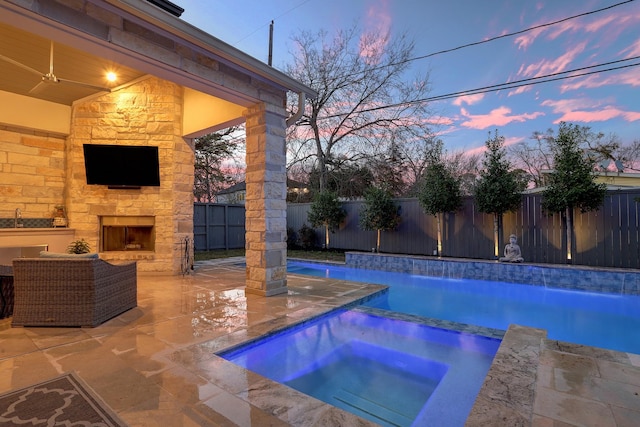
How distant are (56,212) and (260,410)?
260 inches

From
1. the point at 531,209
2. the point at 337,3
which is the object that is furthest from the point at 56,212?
the point at 531,209

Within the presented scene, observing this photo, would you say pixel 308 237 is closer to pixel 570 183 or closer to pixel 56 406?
pixel 570 183

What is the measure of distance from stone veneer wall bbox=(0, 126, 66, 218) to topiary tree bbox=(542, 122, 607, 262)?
1075 cm

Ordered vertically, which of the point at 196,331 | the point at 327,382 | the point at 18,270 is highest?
the point at 18,270

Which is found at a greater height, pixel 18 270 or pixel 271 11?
pixel 271 11

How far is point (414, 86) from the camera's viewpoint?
1220 centimetres

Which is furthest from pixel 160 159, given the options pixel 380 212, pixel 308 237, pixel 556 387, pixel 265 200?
pixel 308 237

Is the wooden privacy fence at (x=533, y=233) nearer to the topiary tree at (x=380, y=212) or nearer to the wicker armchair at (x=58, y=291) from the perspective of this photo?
the topiary tree at (x=380, y=212)

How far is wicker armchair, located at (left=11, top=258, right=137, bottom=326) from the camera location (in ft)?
10.1

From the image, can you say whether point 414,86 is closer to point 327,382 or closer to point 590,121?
point 590,121

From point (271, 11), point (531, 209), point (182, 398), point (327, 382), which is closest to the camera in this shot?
point (182, 398)

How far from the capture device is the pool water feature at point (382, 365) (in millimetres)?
2279

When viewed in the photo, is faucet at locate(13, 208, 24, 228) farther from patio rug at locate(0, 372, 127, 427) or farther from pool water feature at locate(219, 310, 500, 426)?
pool water feature at locate(219, 310, 500, 426)

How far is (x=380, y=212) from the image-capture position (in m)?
9.72
